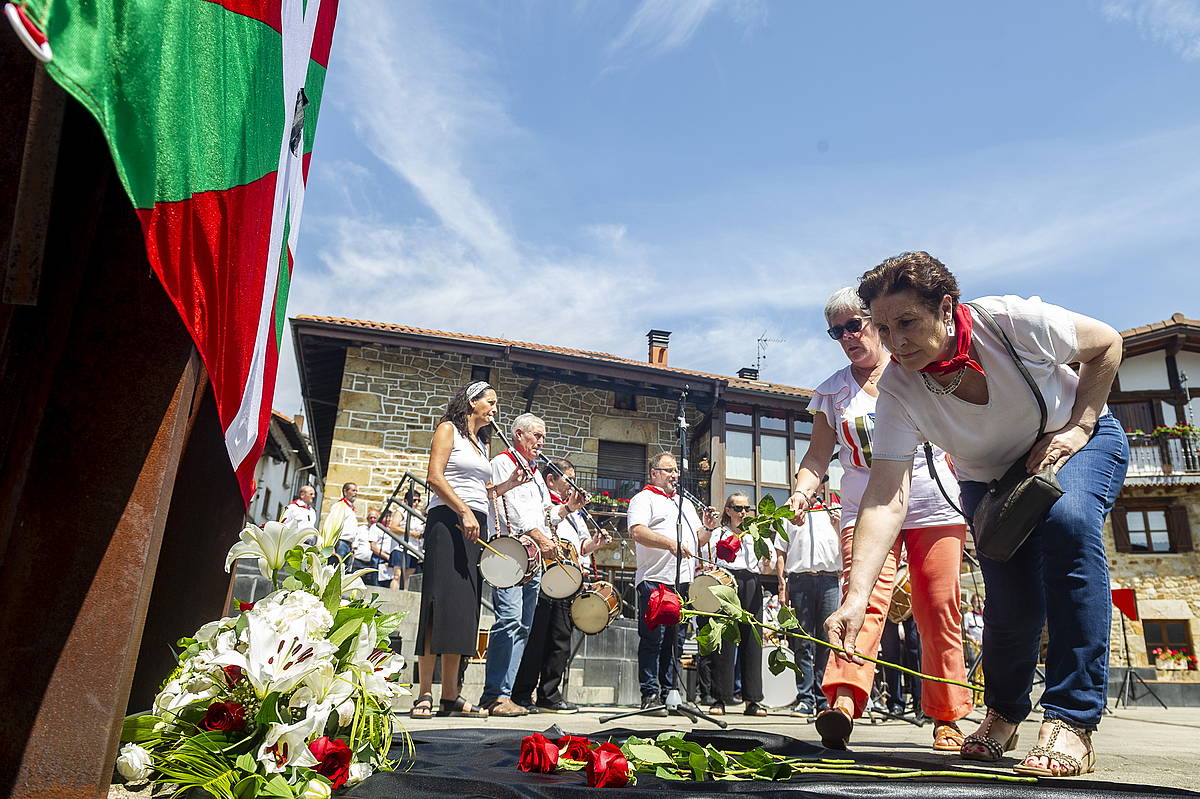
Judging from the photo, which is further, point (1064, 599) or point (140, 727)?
point (1064, 599)

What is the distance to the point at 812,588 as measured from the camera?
6.66m

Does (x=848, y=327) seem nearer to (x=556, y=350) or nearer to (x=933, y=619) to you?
(x=933, y=619)

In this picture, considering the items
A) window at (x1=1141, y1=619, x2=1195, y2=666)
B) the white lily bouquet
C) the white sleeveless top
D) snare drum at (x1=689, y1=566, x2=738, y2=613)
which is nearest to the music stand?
window at (x1=1141, y1=619, x2=1195, y2=666)

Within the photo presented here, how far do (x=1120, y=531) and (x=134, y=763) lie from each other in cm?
2799

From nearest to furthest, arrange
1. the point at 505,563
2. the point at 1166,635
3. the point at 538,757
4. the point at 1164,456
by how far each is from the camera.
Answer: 1. the point at 538,757
2. the point at 505,563
3. the point at 1166,635
4. the point at 1164,456

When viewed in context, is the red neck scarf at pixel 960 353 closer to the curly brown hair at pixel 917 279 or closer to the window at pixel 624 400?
the curly brown hair at pixel 917 279

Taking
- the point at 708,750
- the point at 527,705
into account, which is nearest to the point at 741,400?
the point at 527,705

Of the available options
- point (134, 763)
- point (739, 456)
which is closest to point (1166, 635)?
point (739, 456)

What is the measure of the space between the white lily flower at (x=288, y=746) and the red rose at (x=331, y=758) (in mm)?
16

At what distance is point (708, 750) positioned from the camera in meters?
2.15

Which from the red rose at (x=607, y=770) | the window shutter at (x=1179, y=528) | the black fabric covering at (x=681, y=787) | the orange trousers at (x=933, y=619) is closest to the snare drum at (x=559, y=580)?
the orange trousers at (x=933, y=619)

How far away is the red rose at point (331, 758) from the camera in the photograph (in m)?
1.63

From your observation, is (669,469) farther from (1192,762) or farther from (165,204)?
(165,204)

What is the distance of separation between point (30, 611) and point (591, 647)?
718 centimetres
